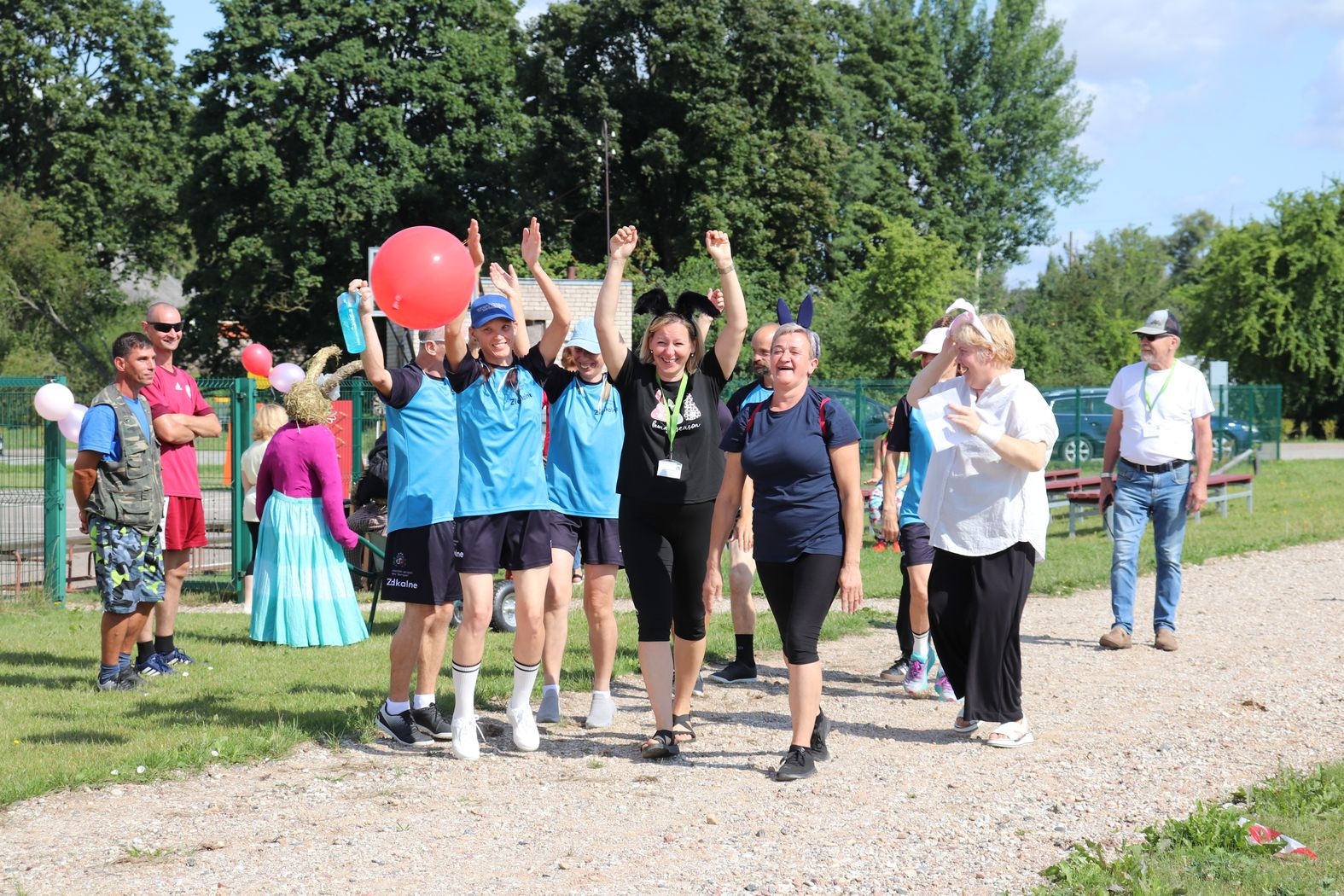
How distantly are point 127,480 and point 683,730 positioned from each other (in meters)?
3.76

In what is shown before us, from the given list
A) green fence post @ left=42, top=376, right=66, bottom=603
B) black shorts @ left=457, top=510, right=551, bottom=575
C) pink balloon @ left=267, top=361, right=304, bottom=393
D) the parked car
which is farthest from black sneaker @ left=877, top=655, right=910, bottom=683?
the parked car

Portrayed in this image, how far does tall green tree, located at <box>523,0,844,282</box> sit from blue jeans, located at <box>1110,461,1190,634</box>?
101 ft

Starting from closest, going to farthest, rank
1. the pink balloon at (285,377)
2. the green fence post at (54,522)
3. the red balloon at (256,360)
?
the pink balloon at (285,377) → the green fence post at (54,522) → the red balloon at (256,360)

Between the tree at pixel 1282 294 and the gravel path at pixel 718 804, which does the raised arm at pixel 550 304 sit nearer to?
the gravel path at pixel 718 804

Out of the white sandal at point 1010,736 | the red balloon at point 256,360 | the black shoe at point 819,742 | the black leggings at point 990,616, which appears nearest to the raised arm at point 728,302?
the black leggings at point 990,616

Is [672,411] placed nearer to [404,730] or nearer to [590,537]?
[590,537]

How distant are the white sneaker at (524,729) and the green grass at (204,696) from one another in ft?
2.71

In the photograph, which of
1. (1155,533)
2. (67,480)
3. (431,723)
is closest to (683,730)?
(431,723)

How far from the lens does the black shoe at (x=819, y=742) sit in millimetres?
6250

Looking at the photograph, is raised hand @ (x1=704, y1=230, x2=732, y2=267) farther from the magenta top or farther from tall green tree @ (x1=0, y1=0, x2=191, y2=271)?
tall green tree @ (x1=0, y1=0, x2=191, y2=271)

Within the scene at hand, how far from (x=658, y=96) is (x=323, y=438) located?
3319 centimetres

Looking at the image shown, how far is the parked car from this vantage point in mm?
26156

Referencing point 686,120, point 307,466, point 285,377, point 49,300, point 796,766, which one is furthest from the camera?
point 49,300

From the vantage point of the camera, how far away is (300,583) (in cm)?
1003
